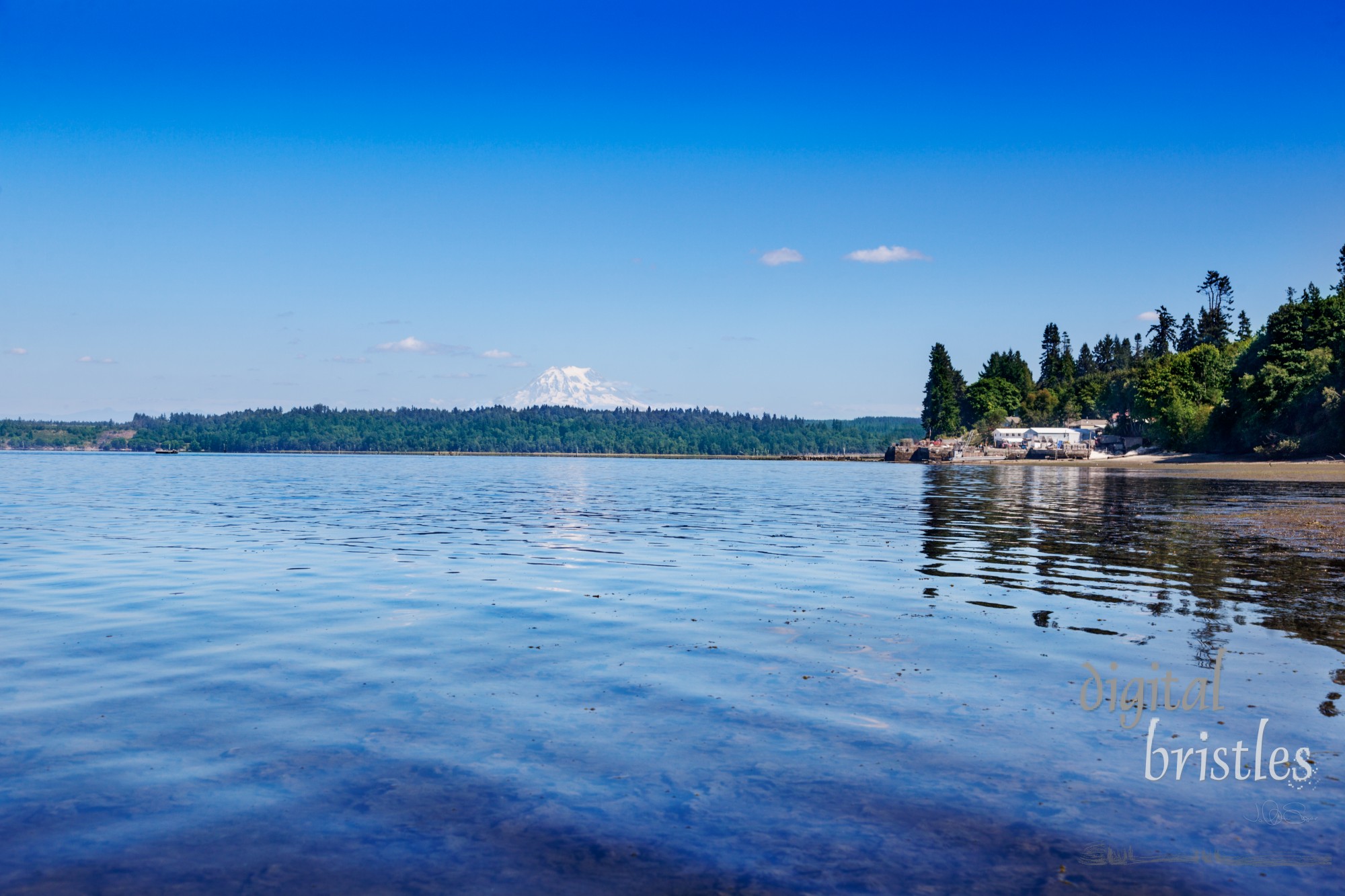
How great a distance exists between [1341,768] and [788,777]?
570 cm

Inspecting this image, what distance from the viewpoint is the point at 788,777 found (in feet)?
30.3

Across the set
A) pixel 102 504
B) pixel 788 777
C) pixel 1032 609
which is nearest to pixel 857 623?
pixel 1032 609
